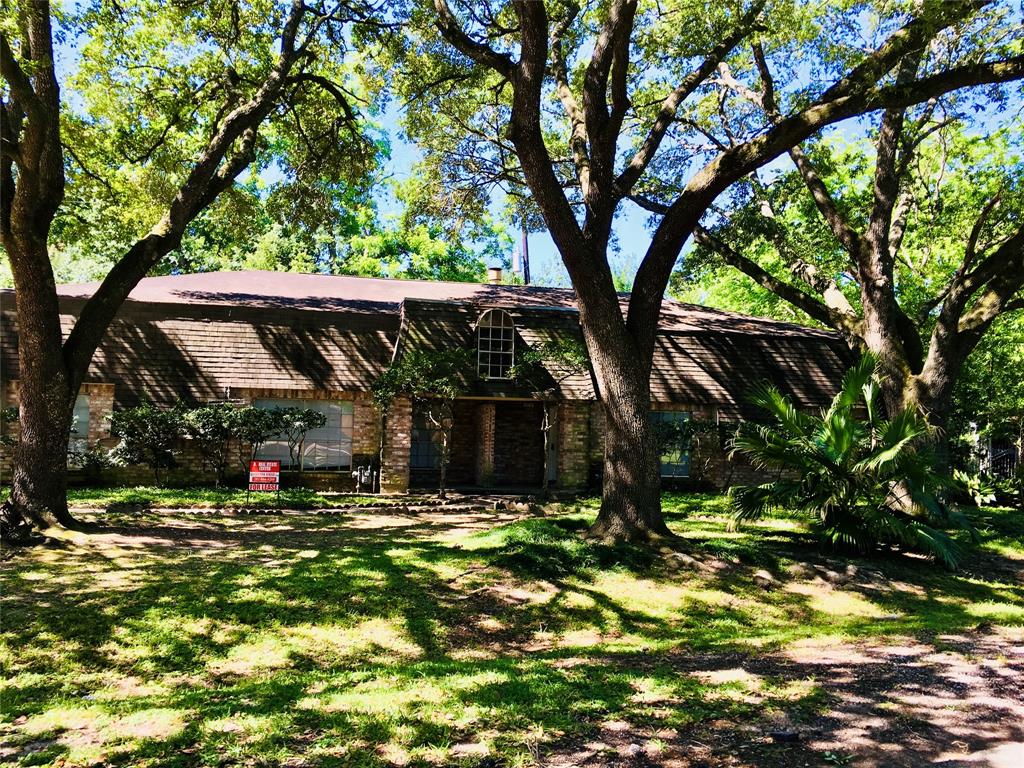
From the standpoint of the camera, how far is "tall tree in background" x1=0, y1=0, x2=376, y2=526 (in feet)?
32.3

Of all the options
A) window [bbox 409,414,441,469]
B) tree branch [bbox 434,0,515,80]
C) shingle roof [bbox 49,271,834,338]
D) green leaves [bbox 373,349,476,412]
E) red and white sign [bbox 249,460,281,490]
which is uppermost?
tree branch [bbox 434,0,515,80]

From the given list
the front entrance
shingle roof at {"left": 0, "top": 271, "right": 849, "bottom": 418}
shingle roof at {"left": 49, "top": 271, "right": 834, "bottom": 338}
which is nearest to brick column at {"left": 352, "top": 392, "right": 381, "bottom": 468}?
shingle roof at {"left": 0, "top": 271, "right": 849, "bottom": 418}

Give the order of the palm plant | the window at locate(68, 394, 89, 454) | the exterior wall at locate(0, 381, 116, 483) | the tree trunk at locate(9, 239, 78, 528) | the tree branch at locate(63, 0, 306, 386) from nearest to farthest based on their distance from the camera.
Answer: the tree trunk at locate(9, 239, 78, 528), the palm plant, the tree branch at locate(63, 0, 306, 386), the exterior wall at locate(0, 381, 116, 483), the window at locate(68, 394, 89, 454)

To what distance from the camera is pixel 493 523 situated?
1277cm

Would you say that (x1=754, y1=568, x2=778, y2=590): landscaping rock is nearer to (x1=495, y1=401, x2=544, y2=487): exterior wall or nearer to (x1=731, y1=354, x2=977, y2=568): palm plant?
(x1=731, y1=354, x2=977, y2=568): palm plant

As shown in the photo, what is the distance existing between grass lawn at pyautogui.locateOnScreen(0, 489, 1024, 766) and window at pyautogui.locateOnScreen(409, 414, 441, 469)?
22.6 ft

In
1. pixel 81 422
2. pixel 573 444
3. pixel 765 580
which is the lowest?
pixel 765 580

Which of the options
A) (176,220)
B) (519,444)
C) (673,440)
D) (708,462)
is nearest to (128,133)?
(176,220)

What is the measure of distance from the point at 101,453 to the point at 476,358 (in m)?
8.44

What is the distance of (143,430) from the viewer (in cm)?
1491

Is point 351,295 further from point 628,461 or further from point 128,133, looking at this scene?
point 628,461

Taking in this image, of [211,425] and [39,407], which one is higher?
[39,407]

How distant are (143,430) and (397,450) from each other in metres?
5.36

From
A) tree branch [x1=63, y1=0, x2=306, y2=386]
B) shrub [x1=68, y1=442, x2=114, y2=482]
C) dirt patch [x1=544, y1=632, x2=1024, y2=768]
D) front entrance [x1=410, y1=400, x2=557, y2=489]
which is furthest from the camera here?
front entrance [x1=410, y1=400, x2=557, y2=489]
